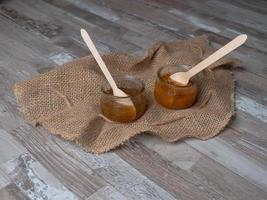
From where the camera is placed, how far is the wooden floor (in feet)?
2.05

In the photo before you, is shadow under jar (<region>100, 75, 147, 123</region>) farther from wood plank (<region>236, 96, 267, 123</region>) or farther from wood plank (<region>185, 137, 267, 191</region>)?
wood plank (<region>236, 96, 267, 123</region>)

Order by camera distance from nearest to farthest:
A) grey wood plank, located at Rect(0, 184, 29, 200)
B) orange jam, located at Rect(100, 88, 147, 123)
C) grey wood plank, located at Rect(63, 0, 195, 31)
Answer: grey wood plank, located at Rect(0, 184, 29, 200), orange jam, located at Rect(100, 88, 147, 123), grey wood plank, located at Rect(63, 0, 195, 31)

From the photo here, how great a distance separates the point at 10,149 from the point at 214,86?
1.45ft

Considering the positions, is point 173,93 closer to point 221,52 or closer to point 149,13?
point 221,52

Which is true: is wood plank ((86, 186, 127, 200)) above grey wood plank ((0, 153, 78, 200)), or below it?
above

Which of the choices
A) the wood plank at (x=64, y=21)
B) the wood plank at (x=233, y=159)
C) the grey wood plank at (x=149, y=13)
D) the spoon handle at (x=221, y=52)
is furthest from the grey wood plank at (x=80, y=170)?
the grey wood plank at (x=149, y=13)

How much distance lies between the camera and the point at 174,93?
75cm

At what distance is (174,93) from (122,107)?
11 centimetres

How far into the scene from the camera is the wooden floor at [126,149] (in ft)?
2.05

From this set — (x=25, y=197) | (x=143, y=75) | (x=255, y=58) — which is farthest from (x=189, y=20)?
(x=25, y=197)

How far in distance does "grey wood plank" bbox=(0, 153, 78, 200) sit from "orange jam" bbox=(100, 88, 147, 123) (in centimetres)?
16

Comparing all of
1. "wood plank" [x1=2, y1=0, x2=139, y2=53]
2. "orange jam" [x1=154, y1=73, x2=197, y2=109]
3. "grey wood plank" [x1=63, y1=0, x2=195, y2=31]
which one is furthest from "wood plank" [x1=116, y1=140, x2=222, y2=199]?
"grey wood plank" [x1=63, y1=0, x2=195, y2=31]

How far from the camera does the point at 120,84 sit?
779 millimetres

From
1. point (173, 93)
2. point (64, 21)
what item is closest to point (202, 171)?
point (173, 93)
